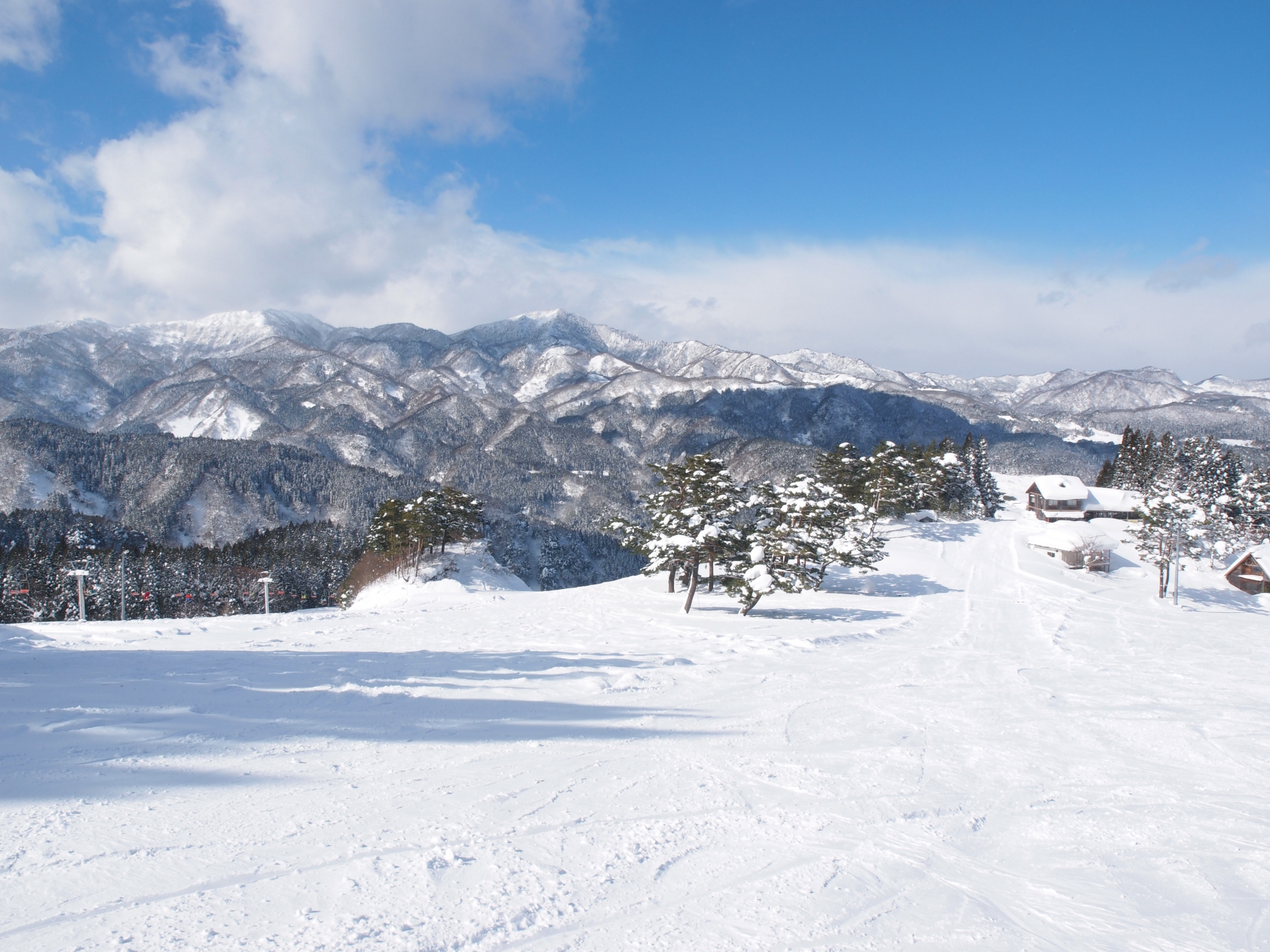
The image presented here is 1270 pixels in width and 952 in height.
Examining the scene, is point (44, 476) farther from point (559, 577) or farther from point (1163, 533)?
point (1163, 533)

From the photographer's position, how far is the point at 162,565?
210ft

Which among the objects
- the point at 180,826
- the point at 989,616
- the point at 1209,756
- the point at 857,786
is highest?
the point at 180,826

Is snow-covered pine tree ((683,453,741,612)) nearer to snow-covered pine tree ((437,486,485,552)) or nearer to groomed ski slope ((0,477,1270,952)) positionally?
groomed ski slope ((0,477,1270,952))

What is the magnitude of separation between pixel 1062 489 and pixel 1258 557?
60.8ft

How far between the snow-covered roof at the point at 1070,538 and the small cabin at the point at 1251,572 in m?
6.58

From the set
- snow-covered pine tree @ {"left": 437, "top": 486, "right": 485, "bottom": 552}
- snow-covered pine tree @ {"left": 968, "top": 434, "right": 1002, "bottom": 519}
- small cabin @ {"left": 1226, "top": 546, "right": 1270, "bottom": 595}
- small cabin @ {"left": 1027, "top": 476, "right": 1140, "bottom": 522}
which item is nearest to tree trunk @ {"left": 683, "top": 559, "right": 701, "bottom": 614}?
snow-covered pine tree @ {"left": 437, "top": 486, "right": 485, "bottom": 552}

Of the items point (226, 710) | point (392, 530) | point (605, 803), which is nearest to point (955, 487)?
point (392, 530)

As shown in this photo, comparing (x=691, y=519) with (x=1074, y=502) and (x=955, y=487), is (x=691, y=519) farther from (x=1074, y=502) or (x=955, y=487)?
(x=1074, y=502)

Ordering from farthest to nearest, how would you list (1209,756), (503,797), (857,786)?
1. (1209,756)
2. (857,786)
3. (503,797)

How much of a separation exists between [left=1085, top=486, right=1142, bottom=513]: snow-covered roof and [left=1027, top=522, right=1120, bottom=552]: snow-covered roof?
13.8m

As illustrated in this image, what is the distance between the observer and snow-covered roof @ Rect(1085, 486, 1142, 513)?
196 ft

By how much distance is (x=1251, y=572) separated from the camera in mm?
41719

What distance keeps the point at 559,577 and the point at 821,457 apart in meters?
68.7

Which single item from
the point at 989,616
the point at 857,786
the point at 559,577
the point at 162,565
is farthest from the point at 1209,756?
the point at 559,577
